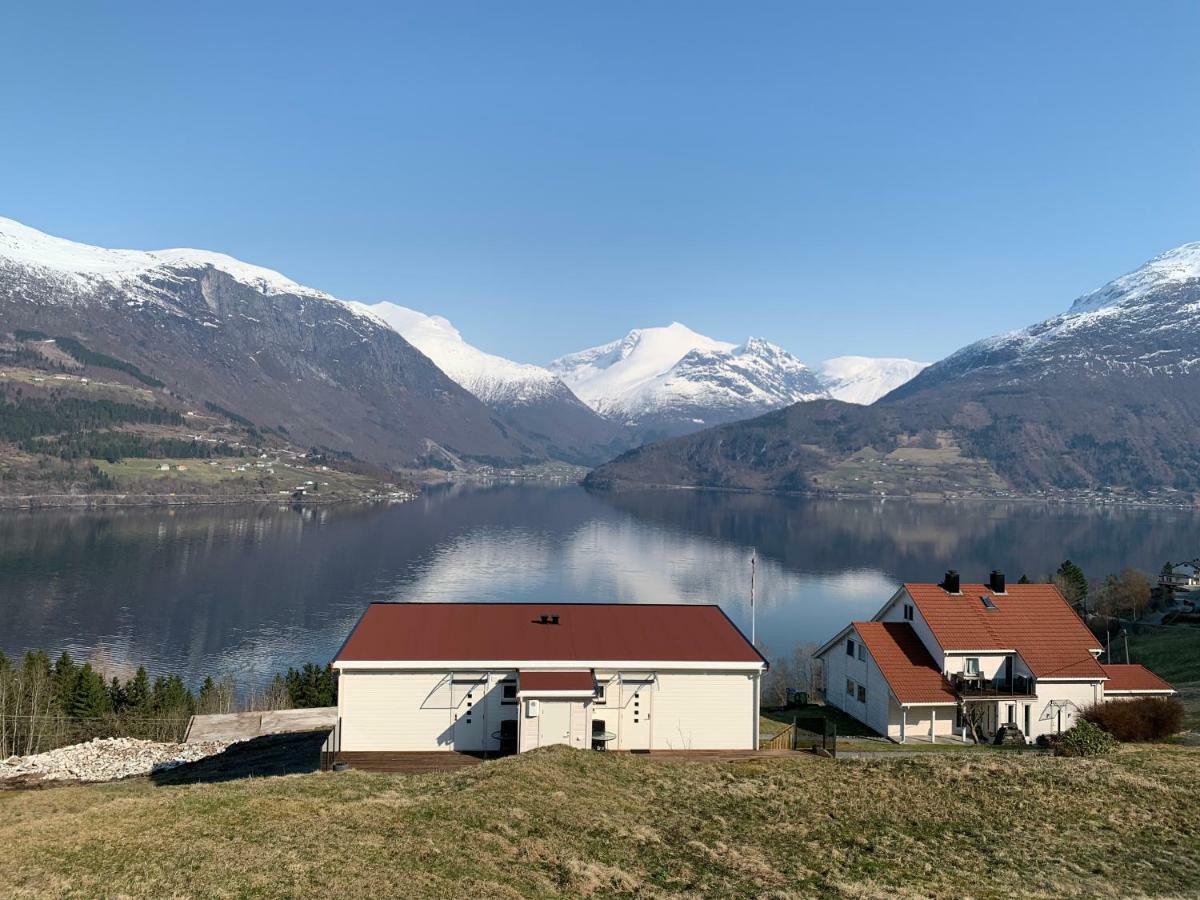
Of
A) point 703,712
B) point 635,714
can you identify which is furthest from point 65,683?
point 703,712

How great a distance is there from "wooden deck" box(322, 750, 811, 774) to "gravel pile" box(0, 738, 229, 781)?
43.2ft

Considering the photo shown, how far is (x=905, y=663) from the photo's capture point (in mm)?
45312

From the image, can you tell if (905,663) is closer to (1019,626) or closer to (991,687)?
(991,687)

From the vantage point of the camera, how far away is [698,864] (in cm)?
2056

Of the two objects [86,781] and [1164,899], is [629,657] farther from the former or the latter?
[86,781]

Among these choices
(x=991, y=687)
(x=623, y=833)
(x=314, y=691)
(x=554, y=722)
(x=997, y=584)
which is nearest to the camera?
(x=623, y=833)

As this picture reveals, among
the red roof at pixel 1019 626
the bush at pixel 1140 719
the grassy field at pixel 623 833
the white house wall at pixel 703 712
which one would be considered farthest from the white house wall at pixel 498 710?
the bush at pixel 1140 719

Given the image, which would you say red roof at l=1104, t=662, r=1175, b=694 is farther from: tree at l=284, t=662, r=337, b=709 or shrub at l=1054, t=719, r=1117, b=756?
tree at l=284, t=662, r=337, b=709

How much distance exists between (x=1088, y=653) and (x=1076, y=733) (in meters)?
13.0

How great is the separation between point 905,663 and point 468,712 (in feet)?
78.1

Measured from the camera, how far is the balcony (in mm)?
43625

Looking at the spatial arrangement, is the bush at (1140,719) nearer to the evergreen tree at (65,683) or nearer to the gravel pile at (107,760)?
the gravel pile at (107,760)

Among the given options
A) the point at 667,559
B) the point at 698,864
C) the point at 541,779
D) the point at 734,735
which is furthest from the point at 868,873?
the point at 667,559

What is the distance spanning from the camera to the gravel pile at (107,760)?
3994cm
